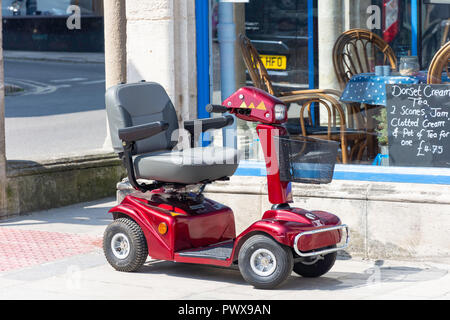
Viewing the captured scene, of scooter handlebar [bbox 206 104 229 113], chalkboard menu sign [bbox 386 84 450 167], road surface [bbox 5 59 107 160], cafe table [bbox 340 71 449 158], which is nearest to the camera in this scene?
scooter handlebar [bbox 206 104 229 113]

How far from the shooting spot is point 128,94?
19.9 ft

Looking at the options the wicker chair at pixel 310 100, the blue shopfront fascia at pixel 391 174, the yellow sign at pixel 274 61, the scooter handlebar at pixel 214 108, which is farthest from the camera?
the yellow sign at pixel 274 61

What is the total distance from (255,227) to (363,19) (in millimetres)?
2524

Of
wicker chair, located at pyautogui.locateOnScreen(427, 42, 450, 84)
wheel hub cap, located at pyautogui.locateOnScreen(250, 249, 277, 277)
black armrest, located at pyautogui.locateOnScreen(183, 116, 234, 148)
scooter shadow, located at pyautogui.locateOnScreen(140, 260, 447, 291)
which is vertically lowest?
scooter shadow, located at pyautogui.locateOnScreen(140, 260, 447, 291)

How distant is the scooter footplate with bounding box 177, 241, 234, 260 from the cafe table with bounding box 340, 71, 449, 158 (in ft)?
5.70

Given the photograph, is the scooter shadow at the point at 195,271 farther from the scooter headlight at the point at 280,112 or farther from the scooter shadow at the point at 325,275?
the scooter headlight at the point at 280,112

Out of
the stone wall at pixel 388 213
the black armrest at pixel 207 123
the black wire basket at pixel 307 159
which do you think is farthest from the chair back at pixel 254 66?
the black wire basket at pixel 307 159

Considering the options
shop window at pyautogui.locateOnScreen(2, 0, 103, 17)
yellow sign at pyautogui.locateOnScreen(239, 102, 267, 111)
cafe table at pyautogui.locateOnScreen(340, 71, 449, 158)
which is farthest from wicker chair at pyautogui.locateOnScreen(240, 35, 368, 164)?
shop window at pyautogui.locateOnScreen(2, 0, 103, 17)

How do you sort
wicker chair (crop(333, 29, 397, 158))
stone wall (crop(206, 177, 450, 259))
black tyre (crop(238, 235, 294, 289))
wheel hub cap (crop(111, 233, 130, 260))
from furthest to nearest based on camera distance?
wicker chair (crop(333, 29, 397, 158)), stone wall (crop(206, 177, 450, 259)), wheel hub cap (crop(111, 233, 130, 260)), black tyre (crop(238, 235, 294, 289))

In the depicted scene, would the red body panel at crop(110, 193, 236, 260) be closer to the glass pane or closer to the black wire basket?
the black wire basket

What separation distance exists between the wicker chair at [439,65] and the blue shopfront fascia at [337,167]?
224mm

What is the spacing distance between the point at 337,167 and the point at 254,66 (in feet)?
4.01

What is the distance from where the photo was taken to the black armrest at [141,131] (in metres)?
5.55

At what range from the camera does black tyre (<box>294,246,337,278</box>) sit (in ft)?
19.1
